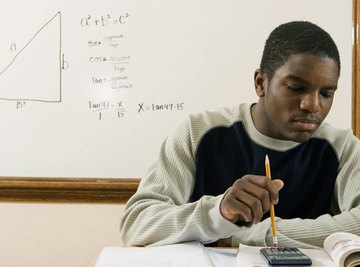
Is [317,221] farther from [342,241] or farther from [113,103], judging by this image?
[113,103]

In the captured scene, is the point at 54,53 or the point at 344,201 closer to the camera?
the point at 344,201

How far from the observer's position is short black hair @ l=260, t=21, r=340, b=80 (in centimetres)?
113

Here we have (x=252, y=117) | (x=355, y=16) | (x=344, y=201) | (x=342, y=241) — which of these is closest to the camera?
(x=342, y=241)

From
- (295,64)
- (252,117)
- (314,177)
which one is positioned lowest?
(314,177)

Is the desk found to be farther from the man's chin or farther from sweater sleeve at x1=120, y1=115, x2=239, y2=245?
the man's chin

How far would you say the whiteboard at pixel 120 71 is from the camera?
185cm

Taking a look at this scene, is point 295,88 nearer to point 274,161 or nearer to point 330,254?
point 274,161

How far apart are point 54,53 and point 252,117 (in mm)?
970

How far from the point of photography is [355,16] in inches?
70.1

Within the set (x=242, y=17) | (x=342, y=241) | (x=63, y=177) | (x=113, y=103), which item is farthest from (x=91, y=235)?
(x=342, y=241)

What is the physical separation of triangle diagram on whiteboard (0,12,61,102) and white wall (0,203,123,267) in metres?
0.45

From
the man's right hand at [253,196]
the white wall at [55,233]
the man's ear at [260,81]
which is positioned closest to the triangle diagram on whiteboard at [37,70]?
the white wall at [55,233]

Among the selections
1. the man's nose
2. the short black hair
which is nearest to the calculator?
the man's nose

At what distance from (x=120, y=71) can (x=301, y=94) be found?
0.95 meters
